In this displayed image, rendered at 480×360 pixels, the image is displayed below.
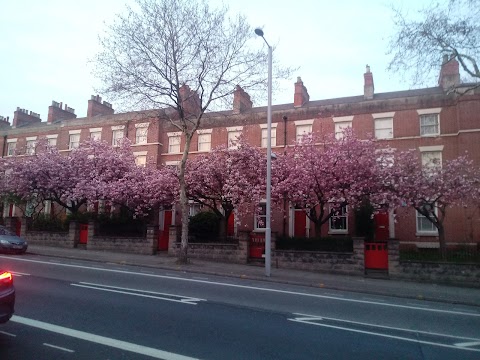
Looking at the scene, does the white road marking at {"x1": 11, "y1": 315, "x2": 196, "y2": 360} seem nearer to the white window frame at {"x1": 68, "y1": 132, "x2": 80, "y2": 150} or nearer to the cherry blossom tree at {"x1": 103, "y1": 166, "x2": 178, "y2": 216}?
the cherry blossom tree at {"x1": 103, "y1": 166, "x2": 178, "y2": 216}

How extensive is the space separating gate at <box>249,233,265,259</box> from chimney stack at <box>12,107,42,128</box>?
31.2 m

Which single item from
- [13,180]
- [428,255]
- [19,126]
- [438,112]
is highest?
[19,126]

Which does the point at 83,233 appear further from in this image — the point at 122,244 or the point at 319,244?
the point at 319,244

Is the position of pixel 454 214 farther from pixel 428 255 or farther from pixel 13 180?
pixel 13 180

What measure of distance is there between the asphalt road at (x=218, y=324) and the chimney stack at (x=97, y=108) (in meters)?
25.4

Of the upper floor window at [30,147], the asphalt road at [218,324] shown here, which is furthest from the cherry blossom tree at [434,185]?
the upper floor window at [30,147]

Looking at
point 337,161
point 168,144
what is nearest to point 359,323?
point 337,161

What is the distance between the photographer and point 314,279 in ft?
51.7

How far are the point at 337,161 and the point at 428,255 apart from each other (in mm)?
5967

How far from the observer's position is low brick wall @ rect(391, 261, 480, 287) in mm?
15977

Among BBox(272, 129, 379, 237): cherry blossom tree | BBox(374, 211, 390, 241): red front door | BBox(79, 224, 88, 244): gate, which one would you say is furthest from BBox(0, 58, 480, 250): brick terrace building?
BBox(79, 224, 88, 244): gate

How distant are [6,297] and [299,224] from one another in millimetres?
21461

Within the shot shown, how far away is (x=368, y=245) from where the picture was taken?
1830 centimetres

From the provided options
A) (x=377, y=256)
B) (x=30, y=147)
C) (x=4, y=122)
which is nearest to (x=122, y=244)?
(x=377, y=256)
